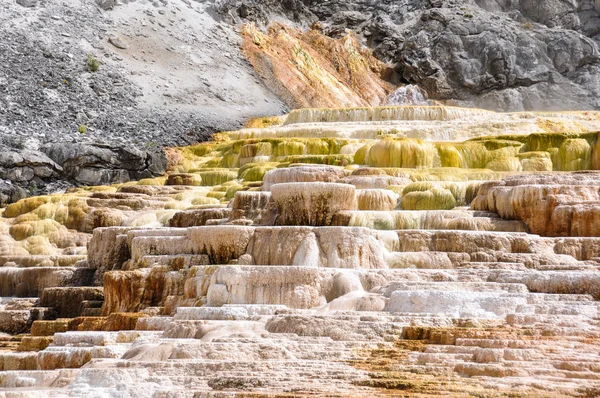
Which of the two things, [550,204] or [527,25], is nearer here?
[550,204]

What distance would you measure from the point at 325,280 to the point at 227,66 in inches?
1071

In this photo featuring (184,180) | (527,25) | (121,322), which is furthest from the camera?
(527,25)

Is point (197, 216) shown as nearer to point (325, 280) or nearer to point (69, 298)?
point (69, 298)

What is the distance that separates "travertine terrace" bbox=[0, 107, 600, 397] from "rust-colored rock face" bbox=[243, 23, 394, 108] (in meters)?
15.1

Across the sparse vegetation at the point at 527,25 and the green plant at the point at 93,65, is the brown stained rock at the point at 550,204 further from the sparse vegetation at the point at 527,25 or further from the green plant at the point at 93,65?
the sparse vegetation at the point at 527,25

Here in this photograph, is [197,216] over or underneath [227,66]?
underneath

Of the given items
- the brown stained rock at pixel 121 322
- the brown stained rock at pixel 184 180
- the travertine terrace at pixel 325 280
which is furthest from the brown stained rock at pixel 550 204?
the brown stained rock at pixel 184 180

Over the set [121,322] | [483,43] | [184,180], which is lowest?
[121,322]

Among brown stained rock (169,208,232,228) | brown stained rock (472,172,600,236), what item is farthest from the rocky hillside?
brown stained rock (472,172,600,236)

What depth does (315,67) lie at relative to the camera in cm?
4166

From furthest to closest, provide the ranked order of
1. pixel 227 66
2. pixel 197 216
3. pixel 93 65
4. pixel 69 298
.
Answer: pixel 227 66
pixel 93 65
pixel 197 216
pixel 69 298

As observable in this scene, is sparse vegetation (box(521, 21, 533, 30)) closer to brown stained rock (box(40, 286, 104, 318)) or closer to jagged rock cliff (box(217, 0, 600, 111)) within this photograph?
jagged rock cliff (box(217, 0, 600, 111))

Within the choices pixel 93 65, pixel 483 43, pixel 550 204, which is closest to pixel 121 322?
pixel 550 204

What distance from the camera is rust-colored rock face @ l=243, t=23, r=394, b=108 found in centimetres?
3906
